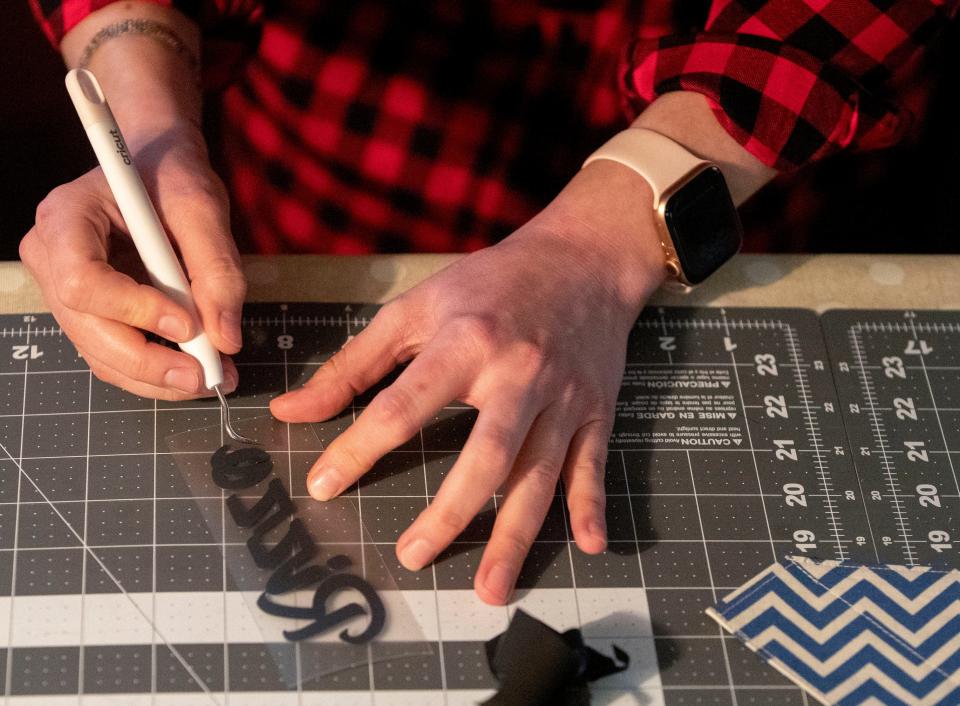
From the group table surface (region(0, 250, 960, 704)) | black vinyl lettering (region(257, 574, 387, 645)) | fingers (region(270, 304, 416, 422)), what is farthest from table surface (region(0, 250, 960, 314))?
black vinyl lettering (region(257, 574, 387, 645))

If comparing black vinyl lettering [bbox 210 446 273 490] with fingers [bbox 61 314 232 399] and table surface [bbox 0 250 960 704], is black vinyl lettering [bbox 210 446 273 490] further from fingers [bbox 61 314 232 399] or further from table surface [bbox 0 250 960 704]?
table surface [bbox 0 250 960 704]

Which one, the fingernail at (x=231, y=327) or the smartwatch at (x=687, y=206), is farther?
the smartwatch at (x=687, y=206)

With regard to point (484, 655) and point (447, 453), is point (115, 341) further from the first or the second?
point (484, 655)

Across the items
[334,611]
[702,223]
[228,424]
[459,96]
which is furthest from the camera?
[459,96]

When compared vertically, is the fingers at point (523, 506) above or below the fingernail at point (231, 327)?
below

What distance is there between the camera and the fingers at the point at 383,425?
2.84 ft

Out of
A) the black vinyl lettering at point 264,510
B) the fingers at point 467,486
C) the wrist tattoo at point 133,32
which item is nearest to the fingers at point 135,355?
the black vinyl lettering at point 264,510

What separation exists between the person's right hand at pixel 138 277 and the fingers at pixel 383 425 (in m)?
0.13

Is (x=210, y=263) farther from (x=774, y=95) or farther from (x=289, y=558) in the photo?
(x=774, y=95)

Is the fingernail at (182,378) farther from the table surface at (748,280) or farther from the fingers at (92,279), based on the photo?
the table surface at (748,280)

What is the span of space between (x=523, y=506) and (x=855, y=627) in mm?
299

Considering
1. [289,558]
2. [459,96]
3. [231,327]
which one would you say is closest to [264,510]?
[289,558]

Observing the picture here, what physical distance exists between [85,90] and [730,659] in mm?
709

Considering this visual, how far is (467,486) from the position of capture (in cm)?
85
